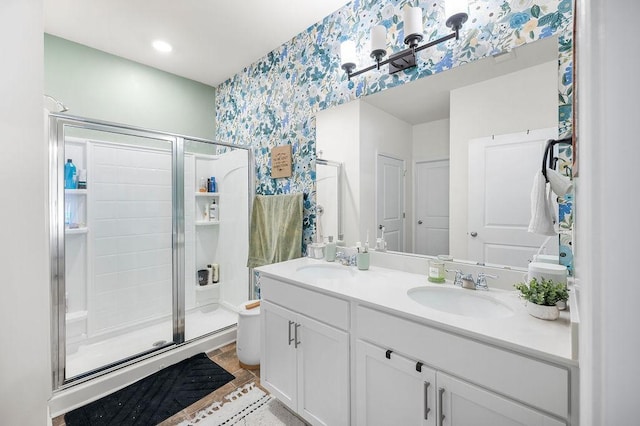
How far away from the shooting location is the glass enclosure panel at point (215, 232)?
263 centimetres

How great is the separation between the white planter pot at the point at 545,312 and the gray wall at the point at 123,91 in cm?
324

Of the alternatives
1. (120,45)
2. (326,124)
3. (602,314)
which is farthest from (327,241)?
(120,45)

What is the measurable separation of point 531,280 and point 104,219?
2.95 m

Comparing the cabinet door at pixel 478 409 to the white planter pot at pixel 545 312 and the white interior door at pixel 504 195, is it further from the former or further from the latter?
the white interior door at pixel 504 195

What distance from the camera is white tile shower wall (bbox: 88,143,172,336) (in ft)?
7.48

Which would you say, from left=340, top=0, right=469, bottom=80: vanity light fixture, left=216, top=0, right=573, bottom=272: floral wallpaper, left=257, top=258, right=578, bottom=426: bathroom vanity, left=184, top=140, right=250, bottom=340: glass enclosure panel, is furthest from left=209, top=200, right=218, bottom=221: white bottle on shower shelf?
left=340, top=0, right=469, bottom=80: vanity light fixture

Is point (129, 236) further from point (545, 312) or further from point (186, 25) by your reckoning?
point (545, 312)

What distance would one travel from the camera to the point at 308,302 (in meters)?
1.38

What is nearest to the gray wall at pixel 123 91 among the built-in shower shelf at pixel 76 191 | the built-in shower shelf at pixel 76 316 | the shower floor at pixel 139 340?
the built-in shower shelf at pixel 76 191

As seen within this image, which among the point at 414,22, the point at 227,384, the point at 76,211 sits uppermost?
Result: the point at 414,22

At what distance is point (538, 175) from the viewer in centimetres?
111

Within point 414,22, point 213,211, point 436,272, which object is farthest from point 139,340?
point 414,22

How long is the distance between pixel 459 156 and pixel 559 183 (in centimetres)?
42

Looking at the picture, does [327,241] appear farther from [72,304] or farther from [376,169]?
[72,304]
